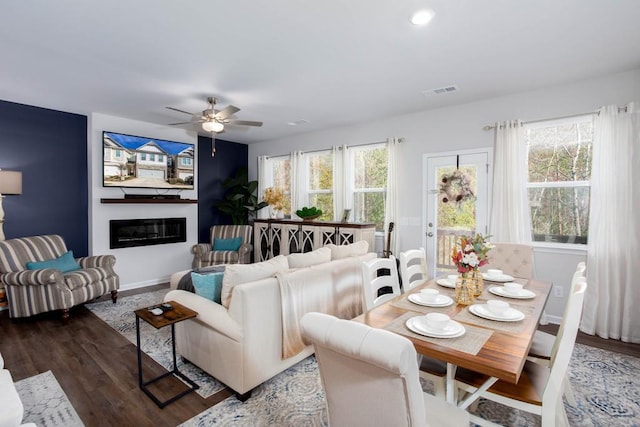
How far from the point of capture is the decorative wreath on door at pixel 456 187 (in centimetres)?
431

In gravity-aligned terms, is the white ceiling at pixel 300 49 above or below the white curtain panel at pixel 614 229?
above

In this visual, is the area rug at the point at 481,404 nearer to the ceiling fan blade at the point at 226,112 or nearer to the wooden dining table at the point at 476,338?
the wooden dining table at the point at 476,338

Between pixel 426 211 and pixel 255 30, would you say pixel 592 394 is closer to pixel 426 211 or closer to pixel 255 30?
pixel 426 211

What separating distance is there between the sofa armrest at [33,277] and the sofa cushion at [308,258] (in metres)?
2.81

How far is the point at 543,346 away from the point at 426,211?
2.77 meters

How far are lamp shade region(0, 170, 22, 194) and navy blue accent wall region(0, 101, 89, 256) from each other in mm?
440

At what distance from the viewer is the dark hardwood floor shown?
2105 millimetres

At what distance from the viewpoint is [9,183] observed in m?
3.93

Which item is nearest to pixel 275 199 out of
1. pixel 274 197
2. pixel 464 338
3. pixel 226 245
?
pixel 274 197

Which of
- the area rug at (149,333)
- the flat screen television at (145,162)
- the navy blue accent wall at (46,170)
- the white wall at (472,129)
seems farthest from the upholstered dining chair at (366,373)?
the navy blue accent wall at (46,170)

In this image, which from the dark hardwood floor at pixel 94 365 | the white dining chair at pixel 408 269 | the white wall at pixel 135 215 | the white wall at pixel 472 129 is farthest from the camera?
the white wall at pixel 135 215

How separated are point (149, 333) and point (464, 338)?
123 inches

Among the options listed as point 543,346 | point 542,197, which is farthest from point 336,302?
point 542,197

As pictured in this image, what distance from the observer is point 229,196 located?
6.69 meters
